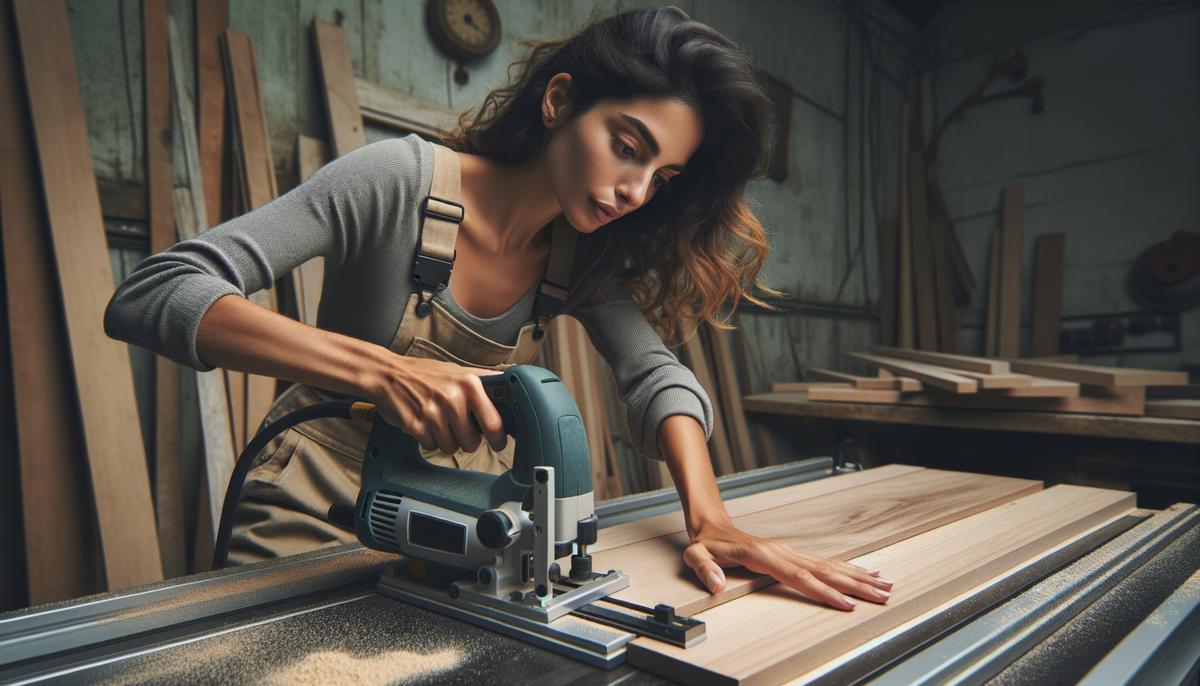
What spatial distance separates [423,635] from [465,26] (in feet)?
8.28

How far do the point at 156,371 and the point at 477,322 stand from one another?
125cm

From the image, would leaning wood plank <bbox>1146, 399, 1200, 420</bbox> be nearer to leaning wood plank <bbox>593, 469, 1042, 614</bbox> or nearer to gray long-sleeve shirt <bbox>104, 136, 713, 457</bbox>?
leaning wood plank <bbox>593, 469, 1042, 614</bbox>

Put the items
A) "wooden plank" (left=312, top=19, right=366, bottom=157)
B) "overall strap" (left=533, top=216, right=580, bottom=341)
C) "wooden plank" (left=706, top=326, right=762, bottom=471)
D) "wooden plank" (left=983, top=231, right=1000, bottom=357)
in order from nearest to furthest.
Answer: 1. "overall strap" (left=533, top=216, right=580, bottom=341)
2. "wooden plank" (left=312, top=19, right=366, bottom=157)
3. "wooden plank" (left=706, top=326, right=762, bottom=471)
4. "wooden plank" (left=983, top=231, right=1000, bottom=357)

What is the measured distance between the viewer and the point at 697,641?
747 mm

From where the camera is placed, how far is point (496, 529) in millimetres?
795

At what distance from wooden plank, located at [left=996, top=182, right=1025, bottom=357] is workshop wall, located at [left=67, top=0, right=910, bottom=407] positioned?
2.70 ft

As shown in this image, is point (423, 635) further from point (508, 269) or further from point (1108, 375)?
point (1108, 375)

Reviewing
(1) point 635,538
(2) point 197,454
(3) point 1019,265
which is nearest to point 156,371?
(2) point 197,454

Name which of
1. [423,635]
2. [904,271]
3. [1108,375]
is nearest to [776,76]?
[904,271]

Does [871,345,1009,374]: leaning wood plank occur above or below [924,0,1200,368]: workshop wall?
below

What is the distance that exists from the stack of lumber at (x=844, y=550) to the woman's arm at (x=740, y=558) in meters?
0.02

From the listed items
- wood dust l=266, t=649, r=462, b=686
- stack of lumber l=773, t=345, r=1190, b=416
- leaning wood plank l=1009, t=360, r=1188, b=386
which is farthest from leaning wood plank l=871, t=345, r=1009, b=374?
wood dust l=266, t=649, r=462, b=686

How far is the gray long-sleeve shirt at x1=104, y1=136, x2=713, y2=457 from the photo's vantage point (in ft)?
3.16

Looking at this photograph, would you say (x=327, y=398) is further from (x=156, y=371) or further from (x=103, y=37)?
(x=103, y=37)
